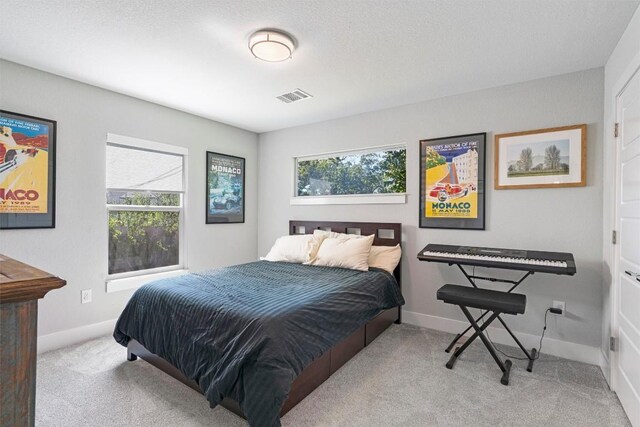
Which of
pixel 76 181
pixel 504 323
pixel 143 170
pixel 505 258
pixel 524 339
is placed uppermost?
pixel 143 170

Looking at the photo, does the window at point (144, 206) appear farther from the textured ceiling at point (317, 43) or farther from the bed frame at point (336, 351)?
the bed frame at point (336, 351)

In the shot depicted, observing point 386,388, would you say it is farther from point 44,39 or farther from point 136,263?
point 44,39

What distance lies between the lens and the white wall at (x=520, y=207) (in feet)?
8.63

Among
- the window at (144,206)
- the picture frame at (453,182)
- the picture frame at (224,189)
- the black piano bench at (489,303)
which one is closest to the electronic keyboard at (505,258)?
the black piano bench at (489,303)

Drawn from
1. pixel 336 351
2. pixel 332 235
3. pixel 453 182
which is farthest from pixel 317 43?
pixel 336 351

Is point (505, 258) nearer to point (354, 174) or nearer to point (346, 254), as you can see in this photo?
point (346, 254)

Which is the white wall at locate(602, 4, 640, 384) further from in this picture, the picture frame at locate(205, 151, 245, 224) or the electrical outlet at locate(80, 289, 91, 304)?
the electrical outlet at locate(80, 289, 91, 304)

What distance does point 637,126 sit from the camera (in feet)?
6.05

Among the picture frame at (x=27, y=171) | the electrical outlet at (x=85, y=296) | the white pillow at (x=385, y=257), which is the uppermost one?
the picture frame at (x=27, y=171)

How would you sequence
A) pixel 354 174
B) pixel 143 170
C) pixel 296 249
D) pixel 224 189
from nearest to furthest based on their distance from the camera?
pixel 143 170 → pixel 296 249 → pixel 354 174 → pixel 224 189

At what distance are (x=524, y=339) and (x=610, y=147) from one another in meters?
1.75

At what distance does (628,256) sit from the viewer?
6.43 ft

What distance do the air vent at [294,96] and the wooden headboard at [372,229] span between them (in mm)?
1554

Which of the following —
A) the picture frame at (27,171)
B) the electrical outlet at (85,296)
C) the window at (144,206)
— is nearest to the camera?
the picture frame at (27,171)
